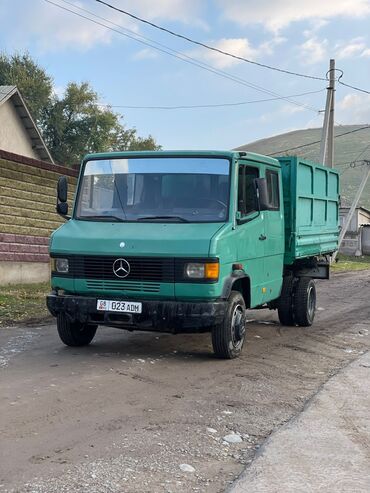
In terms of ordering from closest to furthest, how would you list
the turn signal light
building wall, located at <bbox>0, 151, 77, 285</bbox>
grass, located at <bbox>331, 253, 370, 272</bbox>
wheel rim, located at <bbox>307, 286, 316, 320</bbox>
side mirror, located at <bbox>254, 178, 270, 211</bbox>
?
the turn signal light, side mirror, located at <bbox>254, 178, 270, 211</bbox>, wheel rim, located at <bbox>307, 286, 316, 320</bbox>, building wall, located at <bbox>0, 151, 77, 285</bbox>, grass, located at <bbox>331, 253, 370, 272</bbox>

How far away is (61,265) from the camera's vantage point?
7.21 meters

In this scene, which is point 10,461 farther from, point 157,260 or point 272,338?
point 272,338

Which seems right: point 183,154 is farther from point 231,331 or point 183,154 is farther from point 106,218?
point 231,331

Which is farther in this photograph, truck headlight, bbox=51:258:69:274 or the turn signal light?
truck headlight, bbox=51:258:69:274

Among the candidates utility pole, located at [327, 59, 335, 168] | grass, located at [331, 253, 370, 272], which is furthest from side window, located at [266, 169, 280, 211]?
grass, located at [331, 253, 370, 272]

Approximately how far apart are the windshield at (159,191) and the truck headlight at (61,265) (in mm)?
664

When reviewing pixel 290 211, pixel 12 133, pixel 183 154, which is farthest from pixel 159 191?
pixel 12 133

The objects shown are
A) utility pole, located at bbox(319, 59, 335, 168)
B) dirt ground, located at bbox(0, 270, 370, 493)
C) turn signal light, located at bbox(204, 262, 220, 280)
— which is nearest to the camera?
dirt ground, located at bbox(0, 270, 370, 493)

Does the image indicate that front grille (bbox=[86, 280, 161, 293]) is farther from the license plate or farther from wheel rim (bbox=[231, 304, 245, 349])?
wheel rim (bbox=[231, 304, 245, 349])

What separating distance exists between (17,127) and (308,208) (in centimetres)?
1609

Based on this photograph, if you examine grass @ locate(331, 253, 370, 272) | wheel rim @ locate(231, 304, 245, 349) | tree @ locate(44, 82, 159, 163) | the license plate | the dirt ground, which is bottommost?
grass @ locate(331, 253, 370, 272)

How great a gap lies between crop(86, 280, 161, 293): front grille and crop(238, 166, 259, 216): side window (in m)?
1.40

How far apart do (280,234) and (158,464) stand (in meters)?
5.08

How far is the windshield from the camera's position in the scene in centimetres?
718
